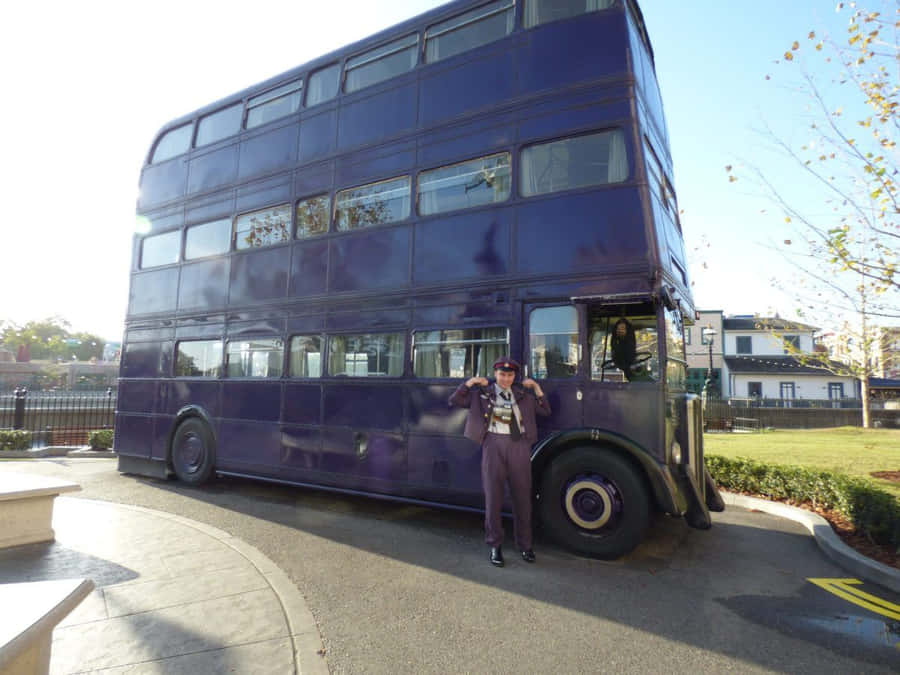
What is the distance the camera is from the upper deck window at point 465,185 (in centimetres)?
567

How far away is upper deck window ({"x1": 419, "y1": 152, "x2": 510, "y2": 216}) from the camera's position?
5.67 metres

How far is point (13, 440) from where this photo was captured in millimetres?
11945

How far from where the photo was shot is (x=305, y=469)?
6.94 meters

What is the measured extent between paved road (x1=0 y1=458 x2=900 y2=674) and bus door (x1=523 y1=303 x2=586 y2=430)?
1417 millimetres

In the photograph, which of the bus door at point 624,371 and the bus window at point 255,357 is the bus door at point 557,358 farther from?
the bus window at point 255,357

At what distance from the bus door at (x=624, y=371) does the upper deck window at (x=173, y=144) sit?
26.9ft

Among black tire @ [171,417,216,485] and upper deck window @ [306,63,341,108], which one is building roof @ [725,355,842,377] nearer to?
upper deck window @ [306,63,341,108]

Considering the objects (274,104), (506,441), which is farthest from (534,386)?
(274,104)

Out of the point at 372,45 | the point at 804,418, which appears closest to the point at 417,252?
the point at 372,45

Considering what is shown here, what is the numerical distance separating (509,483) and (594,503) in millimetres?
829

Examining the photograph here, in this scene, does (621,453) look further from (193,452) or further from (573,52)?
(193,452)

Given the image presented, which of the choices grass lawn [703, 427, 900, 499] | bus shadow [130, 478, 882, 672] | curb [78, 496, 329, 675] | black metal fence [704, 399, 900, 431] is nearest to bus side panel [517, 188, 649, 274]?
bus shadow [130, 478, 882, 672]

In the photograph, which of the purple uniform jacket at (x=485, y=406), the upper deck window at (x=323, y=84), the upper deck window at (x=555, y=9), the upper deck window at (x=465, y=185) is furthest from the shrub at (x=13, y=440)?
the upper deck window at (x=555, y=9)

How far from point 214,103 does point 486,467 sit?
26.6 ft
